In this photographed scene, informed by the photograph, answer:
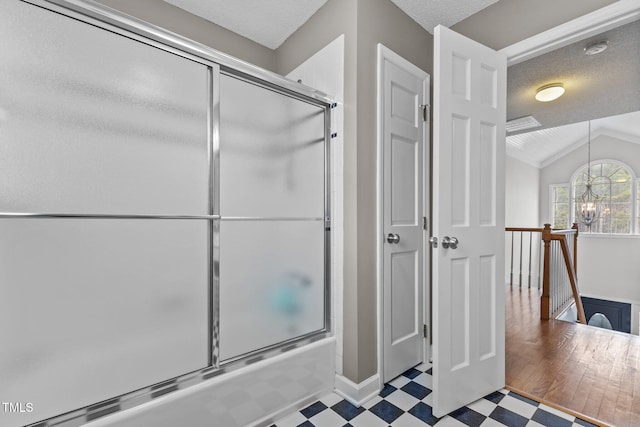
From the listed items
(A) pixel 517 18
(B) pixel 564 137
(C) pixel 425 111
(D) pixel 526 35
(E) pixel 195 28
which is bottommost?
(C) pixel 425 111

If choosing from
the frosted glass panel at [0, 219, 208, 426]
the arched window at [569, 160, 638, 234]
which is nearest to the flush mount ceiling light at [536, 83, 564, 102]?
the frosted glass panel at [0, 219, 208, 426]

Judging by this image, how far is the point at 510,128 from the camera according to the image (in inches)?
186

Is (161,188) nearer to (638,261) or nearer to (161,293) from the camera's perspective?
(161,293)

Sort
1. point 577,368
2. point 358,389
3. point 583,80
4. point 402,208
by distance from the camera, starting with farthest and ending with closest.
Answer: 1. point 583,80
2. point 577,368
3. point 402,208
4. point 358,389

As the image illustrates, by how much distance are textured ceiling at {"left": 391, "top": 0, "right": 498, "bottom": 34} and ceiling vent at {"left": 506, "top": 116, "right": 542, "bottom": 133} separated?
2.94 m

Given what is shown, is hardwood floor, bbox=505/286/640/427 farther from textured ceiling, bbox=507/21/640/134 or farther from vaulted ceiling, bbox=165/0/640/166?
textured ceiling, bbox=507/21/640/134

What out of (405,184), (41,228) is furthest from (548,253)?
(41,228)

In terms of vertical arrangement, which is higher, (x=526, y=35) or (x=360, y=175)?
(x=526, y=35)

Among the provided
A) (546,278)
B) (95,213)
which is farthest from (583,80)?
(95,213)

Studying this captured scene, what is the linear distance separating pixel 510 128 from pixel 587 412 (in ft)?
13.7

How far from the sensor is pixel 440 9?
6.70ft

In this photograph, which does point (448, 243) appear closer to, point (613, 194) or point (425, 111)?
point (425, 111)

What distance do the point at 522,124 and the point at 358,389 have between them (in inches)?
182

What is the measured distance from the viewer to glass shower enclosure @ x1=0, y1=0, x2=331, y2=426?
106 centimetres
